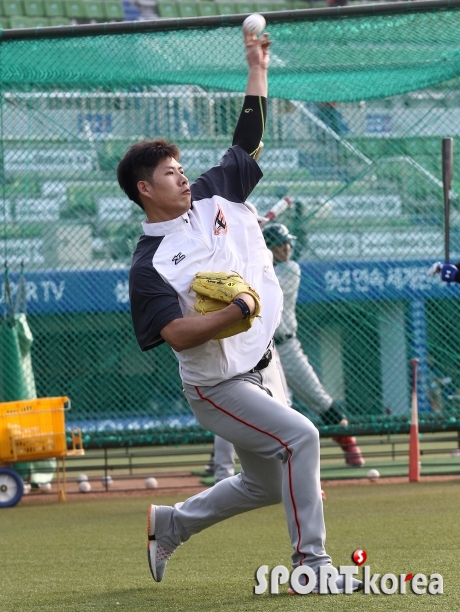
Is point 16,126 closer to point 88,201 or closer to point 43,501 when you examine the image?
point 88,201

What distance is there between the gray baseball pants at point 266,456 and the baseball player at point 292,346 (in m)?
3.73

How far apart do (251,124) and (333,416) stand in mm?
4708

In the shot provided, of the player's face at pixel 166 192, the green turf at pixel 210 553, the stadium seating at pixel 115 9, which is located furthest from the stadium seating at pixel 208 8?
the player's face at pixel 166 192

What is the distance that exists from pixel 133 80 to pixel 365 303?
272 cm

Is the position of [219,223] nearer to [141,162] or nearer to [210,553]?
[141,162]

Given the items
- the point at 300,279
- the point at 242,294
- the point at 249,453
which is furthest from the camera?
the point at 300,279

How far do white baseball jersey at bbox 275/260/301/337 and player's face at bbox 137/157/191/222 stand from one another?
3.77 meters

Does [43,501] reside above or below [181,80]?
below

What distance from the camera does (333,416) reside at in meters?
8.60

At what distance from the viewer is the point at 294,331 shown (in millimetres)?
8227

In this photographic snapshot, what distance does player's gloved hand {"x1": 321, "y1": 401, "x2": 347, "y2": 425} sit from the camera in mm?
8559

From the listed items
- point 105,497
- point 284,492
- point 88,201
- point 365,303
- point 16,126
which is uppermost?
point 16,126

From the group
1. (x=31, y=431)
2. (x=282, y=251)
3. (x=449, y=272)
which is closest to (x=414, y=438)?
(x=282, y=251)

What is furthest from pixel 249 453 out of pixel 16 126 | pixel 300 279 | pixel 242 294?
pixel 16 126
